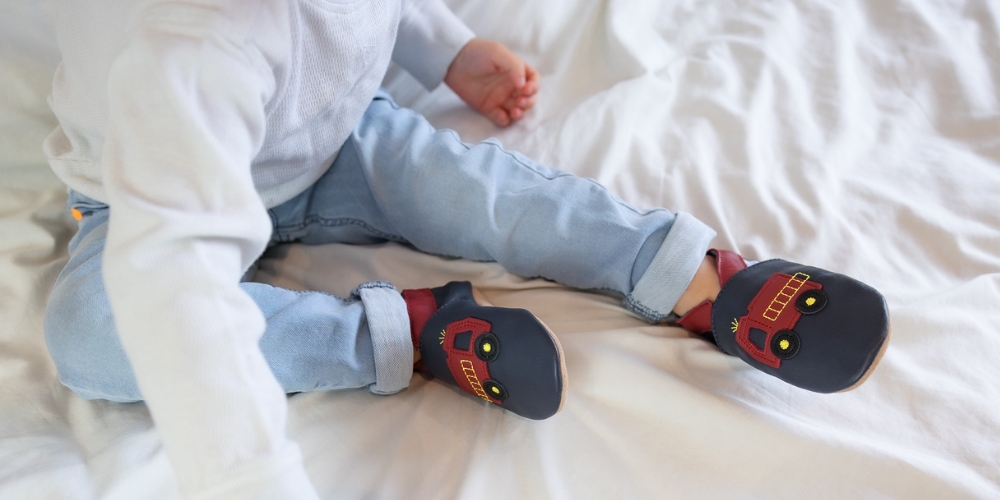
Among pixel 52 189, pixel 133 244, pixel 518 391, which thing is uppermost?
pixel 133 244

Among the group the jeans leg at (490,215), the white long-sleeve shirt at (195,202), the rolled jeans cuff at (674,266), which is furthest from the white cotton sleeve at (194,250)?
the rolled jeans cuff at (674,266)

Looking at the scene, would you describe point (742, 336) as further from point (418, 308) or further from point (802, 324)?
point (418, 308)

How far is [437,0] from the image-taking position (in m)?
0.90

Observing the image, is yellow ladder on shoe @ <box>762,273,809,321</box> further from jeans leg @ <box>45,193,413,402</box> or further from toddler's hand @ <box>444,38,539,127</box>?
toddler's hand @ <box>444,38,539,127</box>

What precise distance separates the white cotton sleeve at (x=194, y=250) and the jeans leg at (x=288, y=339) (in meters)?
0.14

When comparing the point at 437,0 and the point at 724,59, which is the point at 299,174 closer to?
the point at 437,0

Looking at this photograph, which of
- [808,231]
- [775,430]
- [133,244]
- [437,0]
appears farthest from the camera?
[437,0]

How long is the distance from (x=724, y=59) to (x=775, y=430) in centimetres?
55

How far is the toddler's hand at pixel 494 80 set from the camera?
89 cm

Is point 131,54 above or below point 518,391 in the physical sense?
above

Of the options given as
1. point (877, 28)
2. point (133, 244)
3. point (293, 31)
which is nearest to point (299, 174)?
point (293, 31)

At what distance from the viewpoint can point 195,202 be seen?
1.50 ft

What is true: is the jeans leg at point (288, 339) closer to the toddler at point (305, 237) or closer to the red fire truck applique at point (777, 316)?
the toddler at point (305, 237)

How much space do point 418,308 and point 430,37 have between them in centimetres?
40
